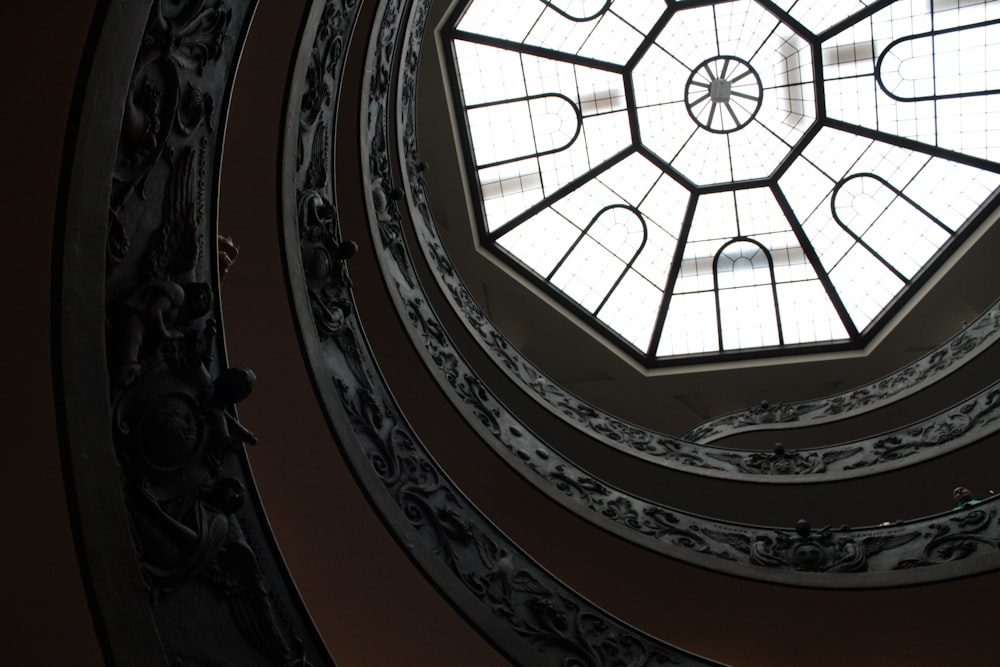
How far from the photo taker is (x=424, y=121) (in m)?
14.6

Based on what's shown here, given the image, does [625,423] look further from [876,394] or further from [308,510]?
[308,510]

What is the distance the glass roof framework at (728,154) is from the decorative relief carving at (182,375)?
10471mm

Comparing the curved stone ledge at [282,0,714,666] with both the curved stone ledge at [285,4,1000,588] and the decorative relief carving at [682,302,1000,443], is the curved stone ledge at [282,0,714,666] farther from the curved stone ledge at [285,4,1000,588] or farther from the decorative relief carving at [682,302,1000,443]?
the decorative relief carving at [682,302,1000,443]

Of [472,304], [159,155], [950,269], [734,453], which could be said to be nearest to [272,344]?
[159,155]

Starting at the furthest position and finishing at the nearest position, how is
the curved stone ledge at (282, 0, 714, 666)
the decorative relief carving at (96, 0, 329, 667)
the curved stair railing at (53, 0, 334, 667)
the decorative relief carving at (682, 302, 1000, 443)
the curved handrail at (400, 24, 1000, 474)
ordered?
the decorative relief carving at (682, 302, 1000, 443) < the curved handrail at (400, 24, 1000, 474) < the curved stone ledge at (282, 0, 714, 666) < the decorative relief carving at (96, 0, 329, 667) < the curved stair railing at (53, 0, 334, 667)

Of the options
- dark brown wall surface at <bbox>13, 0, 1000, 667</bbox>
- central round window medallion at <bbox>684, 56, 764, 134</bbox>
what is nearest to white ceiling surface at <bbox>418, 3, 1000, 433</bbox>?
central round window medallion at <bbox>684, 56, 764, 134</bbox>

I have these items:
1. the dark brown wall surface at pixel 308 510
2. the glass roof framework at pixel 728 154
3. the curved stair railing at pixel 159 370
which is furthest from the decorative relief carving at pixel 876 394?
the curved stair railing at pixel 159 370

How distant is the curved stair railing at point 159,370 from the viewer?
3.48 metres

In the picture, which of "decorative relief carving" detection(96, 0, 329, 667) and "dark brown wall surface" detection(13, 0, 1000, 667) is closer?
"dark brown wall surface" detection(13, 0, 1000, 667)

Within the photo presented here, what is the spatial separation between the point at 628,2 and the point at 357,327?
9.64 meters

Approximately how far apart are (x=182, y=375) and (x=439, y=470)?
4.19 m

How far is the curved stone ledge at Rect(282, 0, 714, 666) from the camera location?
268 inches

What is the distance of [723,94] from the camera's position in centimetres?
1459

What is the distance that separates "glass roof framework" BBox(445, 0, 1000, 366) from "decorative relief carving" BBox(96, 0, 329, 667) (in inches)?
412
